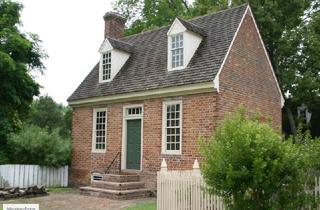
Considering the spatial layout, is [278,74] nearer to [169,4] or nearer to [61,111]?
[169,4]

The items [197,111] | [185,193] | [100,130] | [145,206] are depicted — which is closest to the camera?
[185,193]

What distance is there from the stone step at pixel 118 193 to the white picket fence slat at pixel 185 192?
12.6ft

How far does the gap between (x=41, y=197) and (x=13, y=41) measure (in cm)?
865

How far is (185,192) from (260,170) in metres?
3.18

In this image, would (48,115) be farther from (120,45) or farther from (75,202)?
(75,202)

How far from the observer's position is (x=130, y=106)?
56.2 ft

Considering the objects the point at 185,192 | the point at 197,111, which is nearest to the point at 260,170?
the point at 185,192

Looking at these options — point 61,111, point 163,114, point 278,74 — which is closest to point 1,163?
point 163,114

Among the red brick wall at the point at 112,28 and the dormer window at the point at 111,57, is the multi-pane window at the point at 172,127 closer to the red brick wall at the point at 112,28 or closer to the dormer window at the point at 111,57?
the dormer window at the point at 111,57

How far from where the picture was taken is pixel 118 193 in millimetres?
14398

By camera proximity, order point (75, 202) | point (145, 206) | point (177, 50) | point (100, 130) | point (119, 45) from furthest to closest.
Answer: point (119, 45) < point (100, 130) < point (177, 50) < point (75, 202) < point (145, 206)

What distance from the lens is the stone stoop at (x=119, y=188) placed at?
14.6 metres

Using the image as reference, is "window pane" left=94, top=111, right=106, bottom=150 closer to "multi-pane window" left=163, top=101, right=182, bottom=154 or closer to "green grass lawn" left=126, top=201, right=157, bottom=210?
"multi-pane window" left=163, top=101, right=182, bottom=154

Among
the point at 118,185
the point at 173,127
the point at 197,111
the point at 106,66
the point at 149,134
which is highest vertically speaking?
the point at 106,66
